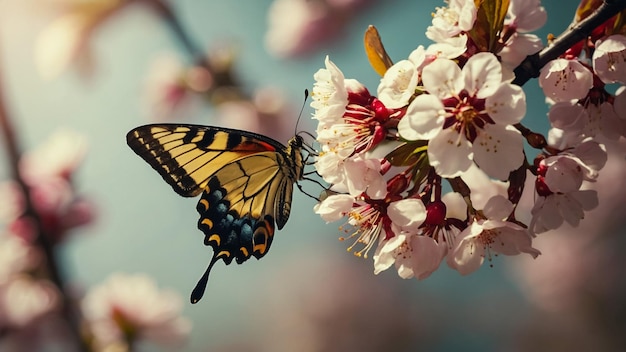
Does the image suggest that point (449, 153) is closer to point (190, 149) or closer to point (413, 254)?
point (413, 254)

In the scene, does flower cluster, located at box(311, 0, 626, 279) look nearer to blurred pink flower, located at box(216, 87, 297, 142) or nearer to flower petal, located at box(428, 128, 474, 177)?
flower petal, located at box(428, 128, 474, 177)

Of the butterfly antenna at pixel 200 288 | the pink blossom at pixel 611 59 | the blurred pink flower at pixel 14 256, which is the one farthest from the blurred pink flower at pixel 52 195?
the pink blossom at pixel 611 59

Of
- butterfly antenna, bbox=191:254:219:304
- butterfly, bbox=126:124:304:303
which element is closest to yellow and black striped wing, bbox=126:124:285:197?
butterfly, bbox=126:124:304:303

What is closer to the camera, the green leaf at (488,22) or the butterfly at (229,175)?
the green leaf at (488,22)

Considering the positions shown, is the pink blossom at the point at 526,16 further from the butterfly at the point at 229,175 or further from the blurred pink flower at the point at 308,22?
the blurred pink flower at the point at 308,22

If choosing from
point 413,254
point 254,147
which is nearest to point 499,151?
point 413,254

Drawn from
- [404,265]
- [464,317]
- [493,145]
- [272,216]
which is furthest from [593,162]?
[464,317]
